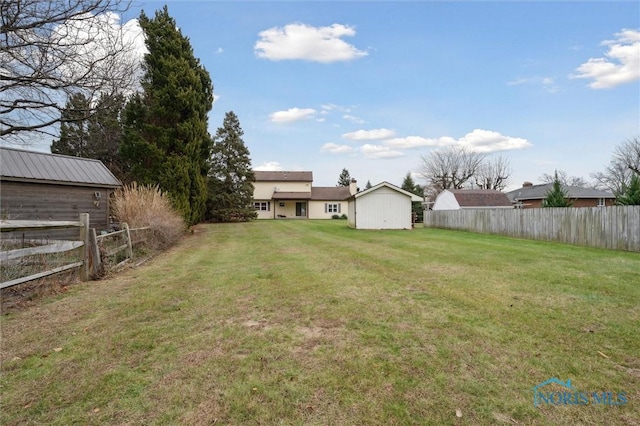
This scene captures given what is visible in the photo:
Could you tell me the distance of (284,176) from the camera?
4341cm

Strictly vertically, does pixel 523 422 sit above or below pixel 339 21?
below

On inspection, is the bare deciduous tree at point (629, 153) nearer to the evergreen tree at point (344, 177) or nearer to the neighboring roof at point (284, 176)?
the neighboring roof at point (284, 176)

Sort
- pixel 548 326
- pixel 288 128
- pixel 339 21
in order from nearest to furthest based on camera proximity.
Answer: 1. pixel 548 326
2. pixel 339 21
3. pixel 288 128

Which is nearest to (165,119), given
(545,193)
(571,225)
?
(571,225)

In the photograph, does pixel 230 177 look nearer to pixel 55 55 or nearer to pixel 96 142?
pixel 96 142

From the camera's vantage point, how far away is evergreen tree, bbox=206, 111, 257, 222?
31609 mm

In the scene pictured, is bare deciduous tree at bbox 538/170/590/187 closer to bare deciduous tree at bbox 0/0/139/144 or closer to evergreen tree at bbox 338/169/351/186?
evergreen tree at bbox 338/169/351/186

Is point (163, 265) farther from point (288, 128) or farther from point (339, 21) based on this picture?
point (288, 128)

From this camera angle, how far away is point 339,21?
49.0ft

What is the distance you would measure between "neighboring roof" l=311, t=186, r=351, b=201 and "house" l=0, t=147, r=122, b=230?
28.3m

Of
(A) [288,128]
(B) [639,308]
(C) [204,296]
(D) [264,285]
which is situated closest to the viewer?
(B) [639,308]

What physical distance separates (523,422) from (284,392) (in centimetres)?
179

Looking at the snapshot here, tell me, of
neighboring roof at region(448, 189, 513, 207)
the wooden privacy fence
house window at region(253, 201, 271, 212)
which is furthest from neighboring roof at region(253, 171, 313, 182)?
the wooden privacy fence

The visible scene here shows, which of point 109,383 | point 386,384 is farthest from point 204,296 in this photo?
Answer: point 386,384
